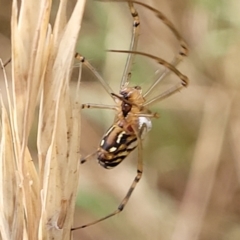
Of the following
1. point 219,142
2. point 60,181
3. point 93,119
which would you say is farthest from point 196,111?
point 60,181

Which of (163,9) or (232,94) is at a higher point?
(163,9)

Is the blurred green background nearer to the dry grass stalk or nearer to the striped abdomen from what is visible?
the striped abdomen

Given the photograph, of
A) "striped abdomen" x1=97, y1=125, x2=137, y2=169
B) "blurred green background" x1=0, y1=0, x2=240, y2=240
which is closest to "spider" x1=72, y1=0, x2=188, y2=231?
"striped abdomen" x1=97, y1=125, x2=137, y2=169

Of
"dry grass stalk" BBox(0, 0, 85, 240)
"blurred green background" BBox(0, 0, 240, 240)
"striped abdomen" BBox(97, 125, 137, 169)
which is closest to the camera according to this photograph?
"dry grass stalk" BBox(0, 0, 85, 240)

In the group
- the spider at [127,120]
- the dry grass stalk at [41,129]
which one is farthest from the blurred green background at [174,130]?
the dry grass stalk at [41,129]

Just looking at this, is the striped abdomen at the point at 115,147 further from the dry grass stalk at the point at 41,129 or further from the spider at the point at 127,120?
the dry grass stalk at the point at 41,129

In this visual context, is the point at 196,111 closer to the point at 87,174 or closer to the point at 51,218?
the point at 87,174
